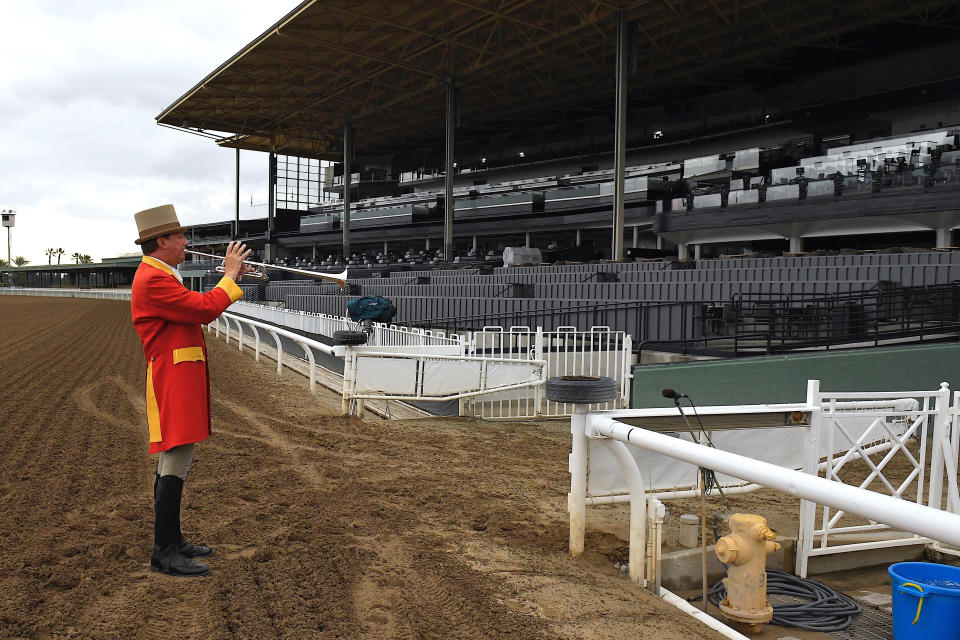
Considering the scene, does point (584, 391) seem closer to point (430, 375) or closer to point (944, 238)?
point (430, 375)

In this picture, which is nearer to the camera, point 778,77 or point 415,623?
point 415,623

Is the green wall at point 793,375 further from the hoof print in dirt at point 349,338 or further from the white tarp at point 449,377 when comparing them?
the hoof print in dirt at point 349,338

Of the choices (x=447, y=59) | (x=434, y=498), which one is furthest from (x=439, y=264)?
(x=434, y=498)

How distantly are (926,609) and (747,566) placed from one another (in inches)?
30.8

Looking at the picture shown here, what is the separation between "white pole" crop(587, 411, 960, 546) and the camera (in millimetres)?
2207

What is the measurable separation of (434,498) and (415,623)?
6.78 feet

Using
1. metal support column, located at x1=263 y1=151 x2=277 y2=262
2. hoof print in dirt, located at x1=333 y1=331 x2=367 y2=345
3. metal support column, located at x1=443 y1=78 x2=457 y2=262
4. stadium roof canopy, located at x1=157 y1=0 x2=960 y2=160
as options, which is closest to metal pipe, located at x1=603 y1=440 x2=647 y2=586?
hoof print in dirt, located at x1=333 y1=331 x2=367 y2=345

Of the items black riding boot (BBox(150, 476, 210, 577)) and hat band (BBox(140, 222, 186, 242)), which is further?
hat band (BBox(140, 222, 186, 242))

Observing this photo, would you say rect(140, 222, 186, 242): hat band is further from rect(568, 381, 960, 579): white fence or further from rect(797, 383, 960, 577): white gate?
rect(797, 383, 960, 577): white gate

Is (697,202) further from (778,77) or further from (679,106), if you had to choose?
(679,106)

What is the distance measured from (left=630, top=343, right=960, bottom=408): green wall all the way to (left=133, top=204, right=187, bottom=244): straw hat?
7.44 metres

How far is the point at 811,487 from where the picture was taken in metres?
2.67

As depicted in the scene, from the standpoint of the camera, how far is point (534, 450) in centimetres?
764

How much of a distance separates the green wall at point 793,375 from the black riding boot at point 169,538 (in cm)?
731
